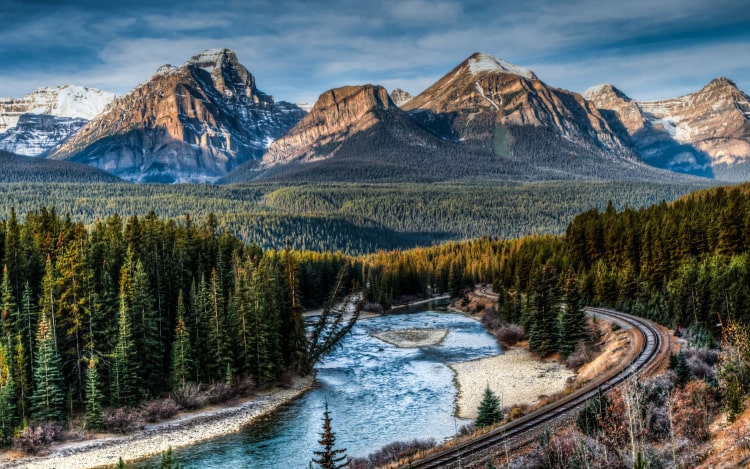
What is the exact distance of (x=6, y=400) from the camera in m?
45.4

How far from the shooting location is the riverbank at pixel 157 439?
141 feet

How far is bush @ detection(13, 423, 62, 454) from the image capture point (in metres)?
44.3

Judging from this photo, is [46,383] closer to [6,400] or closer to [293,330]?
[6,400]

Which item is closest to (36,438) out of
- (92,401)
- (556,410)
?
(92,401)

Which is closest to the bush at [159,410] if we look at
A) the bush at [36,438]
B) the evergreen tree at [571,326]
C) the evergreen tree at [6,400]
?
the bush at [36,438]

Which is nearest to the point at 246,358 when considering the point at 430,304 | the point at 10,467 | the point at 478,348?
the point at 10,467

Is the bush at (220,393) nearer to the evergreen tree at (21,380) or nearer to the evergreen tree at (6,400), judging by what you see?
the evergreen tree at (21,380)

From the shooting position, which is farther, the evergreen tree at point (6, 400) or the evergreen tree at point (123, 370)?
the evergreen tree at point (123, 370)

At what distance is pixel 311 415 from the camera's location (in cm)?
5353

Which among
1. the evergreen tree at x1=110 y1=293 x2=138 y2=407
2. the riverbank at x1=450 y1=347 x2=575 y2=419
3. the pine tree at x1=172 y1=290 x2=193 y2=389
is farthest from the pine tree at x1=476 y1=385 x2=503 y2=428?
the evergreen tree at x1=110 y1=293 x2=138 y2=407

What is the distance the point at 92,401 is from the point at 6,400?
5786mm

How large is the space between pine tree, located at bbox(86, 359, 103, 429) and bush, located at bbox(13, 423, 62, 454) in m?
2.22

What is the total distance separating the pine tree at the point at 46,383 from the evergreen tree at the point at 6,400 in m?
1.33

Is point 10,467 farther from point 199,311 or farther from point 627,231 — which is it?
point 627,231
